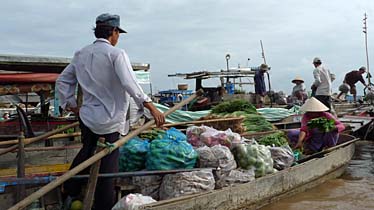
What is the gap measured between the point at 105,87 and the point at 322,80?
6.99 m

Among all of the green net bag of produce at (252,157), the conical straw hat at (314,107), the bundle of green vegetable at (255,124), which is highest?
the conical straw hat at (314,107)

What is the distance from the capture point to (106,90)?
344 cm

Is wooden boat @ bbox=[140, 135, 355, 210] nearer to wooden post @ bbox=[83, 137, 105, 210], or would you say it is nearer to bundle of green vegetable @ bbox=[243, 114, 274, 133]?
wooden post @ bbox=[83, 137, 105, 210]

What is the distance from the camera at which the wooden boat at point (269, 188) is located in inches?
154

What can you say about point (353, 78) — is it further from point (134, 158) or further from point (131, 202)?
point (131, 202)

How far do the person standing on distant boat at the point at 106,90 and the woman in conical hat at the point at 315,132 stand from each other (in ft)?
13.0

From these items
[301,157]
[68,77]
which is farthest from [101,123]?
[301,157]

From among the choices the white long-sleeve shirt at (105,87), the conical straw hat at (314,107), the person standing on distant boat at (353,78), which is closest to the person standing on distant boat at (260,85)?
the person standing on distant boat at (353,78)

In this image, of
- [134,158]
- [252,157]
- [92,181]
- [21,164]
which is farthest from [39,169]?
[252,157]

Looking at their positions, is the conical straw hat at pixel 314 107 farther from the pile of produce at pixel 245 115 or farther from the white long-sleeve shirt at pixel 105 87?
the white long-sleeve shirt at pixel 105 87

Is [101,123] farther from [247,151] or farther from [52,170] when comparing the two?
[52,170]

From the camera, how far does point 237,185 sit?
448 cm

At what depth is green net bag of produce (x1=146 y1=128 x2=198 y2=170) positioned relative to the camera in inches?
165

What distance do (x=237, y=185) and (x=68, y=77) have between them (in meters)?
2.07
